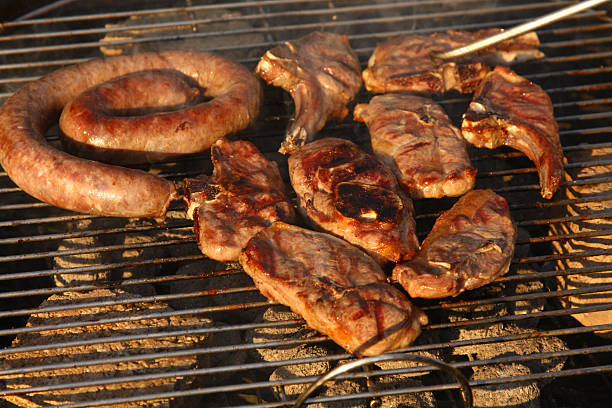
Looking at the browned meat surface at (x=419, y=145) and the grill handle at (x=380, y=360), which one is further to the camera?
the browned meat surface at (x=419, y=145)

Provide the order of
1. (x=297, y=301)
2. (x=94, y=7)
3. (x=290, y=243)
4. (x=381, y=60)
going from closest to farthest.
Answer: (x=297, y=301) → (x=290, y=243) → (x=381, y=60) → (x=94, y=7)

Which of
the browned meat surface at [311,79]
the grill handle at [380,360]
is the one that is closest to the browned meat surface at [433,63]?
the browned meat surface at [311,79]

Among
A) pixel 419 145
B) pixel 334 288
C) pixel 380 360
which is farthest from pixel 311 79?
pixel 380 360

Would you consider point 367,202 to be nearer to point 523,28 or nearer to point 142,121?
point 523,28

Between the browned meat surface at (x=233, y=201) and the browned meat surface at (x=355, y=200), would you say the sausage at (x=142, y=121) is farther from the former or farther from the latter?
the browned meat surface at (x=355, y=200)

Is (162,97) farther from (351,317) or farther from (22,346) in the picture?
(351,317)

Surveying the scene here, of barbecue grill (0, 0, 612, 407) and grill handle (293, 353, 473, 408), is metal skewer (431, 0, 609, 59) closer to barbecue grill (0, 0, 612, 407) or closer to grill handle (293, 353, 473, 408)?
barbecue grill (0, 0, 612, 407)

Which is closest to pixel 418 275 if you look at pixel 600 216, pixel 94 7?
pixel 600 216
